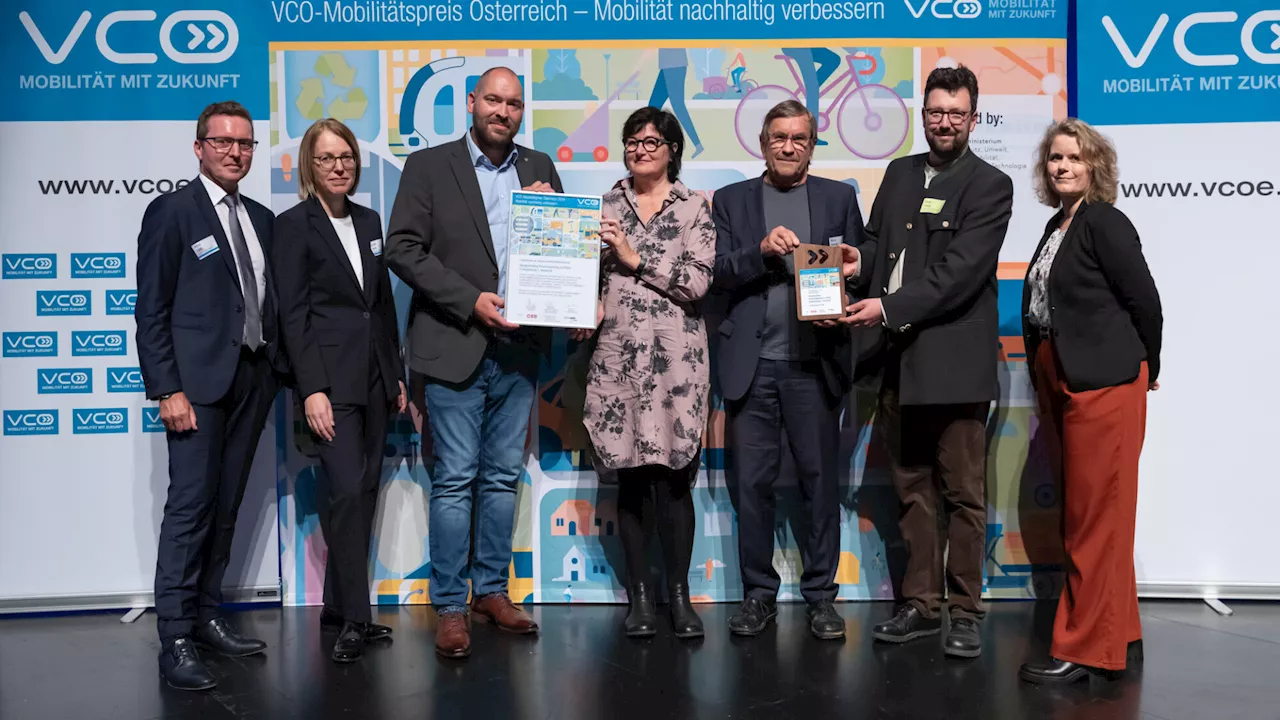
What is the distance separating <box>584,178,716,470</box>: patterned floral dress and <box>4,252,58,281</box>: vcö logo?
2.32 meters

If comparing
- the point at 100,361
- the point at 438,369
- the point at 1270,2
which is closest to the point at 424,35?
the point at 438,369

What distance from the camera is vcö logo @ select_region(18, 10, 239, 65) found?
414 centimetres

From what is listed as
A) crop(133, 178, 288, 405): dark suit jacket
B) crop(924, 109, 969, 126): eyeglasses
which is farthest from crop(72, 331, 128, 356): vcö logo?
crop(924, 109, 969, 126): eyeglasses

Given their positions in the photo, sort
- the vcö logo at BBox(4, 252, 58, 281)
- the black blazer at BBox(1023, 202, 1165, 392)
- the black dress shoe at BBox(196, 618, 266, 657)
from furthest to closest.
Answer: the vcö logo at BBox(4, 252, 58, 281) < the black dress shoe at BBox(196, 618, 266, 657) < the black blazer at BBox(1023, 202, 1165, 392)

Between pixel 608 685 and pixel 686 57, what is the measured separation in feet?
8.10

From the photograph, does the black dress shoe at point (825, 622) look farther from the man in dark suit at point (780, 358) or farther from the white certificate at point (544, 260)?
the white certificate at point (544, 260)

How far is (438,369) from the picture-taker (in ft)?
11.7

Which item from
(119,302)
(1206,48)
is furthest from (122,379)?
(1206,48)

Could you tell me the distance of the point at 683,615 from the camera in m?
3.68

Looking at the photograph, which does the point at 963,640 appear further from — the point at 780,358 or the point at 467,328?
the point at 467,328

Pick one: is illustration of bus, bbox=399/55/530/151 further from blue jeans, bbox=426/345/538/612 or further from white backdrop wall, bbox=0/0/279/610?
blue jeans, bbox=426/345/538/612

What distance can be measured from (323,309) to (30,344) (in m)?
1.50

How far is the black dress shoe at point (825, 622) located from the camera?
3.63 meters

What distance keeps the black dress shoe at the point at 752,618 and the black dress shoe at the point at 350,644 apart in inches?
51.7
